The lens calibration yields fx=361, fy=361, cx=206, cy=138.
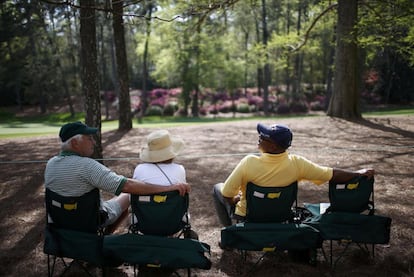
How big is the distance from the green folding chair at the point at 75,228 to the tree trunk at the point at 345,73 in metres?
11.4

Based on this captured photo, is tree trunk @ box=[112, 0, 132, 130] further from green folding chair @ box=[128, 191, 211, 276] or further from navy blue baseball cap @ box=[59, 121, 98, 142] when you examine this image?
green folding chair @ box=[128, 191, 211, 276]

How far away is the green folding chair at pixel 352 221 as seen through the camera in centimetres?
325

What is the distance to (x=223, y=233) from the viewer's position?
3121 millimetres

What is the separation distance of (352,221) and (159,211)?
174cm

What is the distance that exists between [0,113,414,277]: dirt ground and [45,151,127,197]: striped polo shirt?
2.96 ft

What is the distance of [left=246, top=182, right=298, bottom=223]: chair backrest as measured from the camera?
3.15m

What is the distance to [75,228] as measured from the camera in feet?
10.2

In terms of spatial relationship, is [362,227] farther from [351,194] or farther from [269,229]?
[269,229]

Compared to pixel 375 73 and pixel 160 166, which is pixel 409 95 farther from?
pixel 160 166

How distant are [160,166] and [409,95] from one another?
34.4 meters

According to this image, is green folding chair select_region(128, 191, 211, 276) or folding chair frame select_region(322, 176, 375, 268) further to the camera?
folding chair frame select_region(322, 176, 375, 268)

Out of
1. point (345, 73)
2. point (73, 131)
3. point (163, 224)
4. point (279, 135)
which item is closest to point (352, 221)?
point (279, 135)

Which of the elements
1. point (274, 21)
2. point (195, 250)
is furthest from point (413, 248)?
point (274, 21)

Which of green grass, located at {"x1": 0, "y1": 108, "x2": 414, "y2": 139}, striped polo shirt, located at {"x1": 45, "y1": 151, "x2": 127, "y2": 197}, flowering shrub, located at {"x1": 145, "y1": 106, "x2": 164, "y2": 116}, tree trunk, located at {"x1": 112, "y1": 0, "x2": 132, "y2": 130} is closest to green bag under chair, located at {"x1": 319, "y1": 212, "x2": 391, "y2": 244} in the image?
striped polo shirt, located at {"x1": 45, "y1": 151, "x2": 127, "y2": 197}
